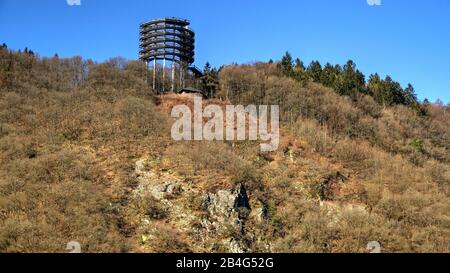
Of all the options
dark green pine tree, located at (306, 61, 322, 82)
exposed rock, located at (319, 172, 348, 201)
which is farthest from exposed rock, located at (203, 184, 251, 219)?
dark green pine tree, located at (306, 61, 322, 82)

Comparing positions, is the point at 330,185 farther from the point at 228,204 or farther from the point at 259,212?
the point at 228,204

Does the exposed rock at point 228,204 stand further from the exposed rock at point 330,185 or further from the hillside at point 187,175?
the exposed rock at point 330,185

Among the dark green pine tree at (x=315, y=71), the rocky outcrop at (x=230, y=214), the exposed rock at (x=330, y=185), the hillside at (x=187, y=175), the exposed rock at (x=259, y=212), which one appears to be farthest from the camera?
the dark green pine tree at (x=315, y=71)

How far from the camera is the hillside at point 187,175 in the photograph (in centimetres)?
3809

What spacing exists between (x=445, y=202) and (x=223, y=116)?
25.5m

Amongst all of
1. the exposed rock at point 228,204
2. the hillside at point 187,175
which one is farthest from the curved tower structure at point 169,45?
the exposed rock at point 228,204

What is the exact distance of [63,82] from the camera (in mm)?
65312

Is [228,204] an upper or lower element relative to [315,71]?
lower

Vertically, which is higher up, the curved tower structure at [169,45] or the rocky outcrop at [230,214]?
the curved tower structure at [169,45]

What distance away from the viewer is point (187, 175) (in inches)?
1773

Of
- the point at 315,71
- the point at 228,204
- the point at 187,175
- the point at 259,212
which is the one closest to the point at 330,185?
the point at 259,212

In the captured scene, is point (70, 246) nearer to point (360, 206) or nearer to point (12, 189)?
point (12, 189)

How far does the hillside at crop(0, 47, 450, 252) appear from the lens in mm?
38094

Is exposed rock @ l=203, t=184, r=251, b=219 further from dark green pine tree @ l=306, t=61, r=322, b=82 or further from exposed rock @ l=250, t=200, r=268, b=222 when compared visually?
dark green pine tree @ l=306, t=61, r=322, b=82
